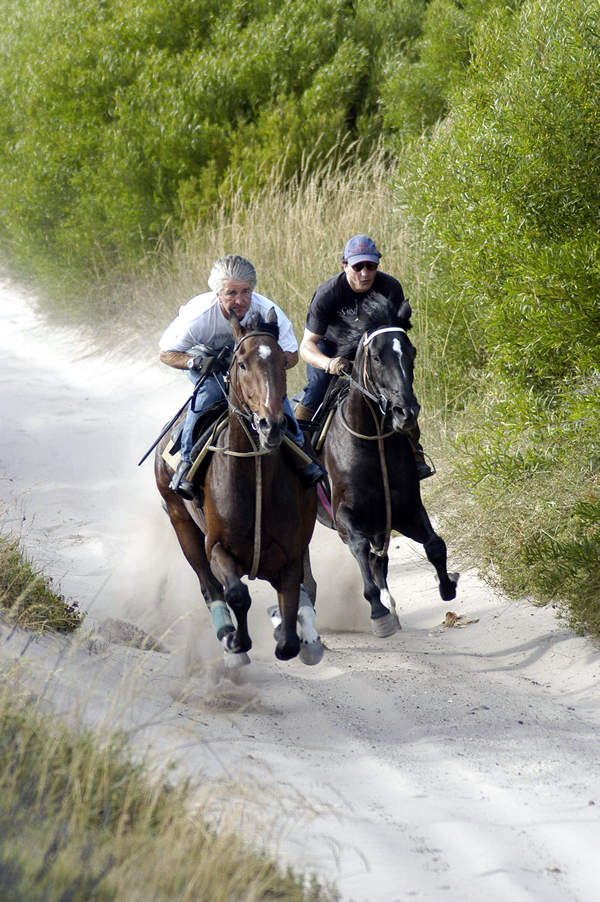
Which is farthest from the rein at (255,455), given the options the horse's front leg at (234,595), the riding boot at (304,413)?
the riding boot at (304,413)

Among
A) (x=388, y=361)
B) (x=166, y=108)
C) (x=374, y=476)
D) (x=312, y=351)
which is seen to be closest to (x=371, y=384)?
(x=388, y=361)

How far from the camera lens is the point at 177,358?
5.84 metres

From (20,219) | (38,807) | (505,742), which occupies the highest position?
(38,807)

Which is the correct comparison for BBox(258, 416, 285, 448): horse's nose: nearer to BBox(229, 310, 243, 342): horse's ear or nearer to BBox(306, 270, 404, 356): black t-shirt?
BBox(229, 310, 243, 342): horse's ear

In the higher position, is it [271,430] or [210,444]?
[271,430]

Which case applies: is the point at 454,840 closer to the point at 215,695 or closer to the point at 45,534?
the point at 215,695

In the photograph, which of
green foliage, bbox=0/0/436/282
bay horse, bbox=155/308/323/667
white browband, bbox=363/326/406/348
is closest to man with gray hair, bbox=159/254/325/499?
bay horse, bbox=155/308/323/667

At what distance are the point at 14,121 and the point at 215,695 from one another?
16.5 metres

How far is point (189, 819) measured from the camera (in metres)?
3.09

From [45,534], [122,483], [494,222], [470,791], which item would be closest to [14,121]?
[122,483]

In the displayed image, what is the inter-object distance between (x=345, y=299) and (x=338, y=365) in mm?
679

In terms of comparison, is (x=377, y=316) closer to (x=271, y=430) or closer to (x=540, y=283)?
(x=540, y=283)

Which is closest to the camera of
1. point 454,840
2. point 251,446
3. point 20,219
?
point 454,840

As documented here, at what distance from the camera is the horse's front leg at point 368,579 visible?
613cm
